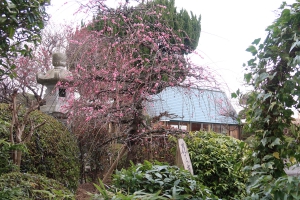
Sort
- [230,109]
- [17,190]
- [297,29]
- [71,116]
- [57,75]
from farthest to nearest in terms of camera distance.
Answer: [57,75] → [71,116] → [230,109] → [17,190] → [297,29]

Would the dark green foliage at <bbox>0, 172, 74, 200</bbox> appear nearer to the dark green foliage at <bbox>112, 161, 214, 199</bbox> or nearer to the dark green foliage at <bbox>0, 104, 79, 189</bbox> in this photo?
the dark green foliage at <bbox>112, 161, 214, 199</bbox>

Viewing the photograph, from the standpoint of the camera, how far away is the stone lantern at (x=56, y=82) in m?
4.61

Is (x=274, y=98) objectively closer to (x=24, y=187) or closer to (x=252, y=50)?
(x=252, y=50)

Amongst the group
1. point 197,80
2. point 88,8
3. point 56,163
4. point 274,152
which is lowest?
point 56,163

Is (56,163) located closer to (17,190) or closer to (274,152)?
(17,190)

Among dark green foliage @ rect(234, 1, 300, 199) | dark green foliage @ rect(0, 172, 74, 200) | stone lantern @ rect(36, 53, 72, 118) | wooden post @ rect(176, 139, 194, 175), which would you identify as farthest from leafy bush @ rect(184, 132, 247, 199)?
stone lantern @ rect(36, 53, 72, 118)

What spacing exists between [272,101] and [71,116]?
9.47 feet

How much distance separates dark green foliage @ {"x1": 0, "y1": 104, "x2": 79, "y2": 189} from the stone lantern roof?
4.65ft

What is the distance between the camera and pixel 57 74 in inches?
182

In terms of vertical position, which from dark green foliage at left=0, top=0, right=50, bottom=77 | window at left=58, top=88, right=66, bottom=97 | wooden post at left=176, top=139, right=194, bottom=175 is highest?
dark green foliage at left=0, top=0, right=50, bottom=77

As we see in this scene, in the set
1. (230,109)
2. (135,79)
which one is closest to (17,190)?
(135,79)

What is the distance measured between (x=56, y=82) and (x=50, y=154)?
2.02 metres

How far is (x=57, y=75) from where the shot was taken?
4.61 metres

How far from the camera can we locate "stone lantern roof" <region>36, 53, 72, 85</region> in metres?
4.57
